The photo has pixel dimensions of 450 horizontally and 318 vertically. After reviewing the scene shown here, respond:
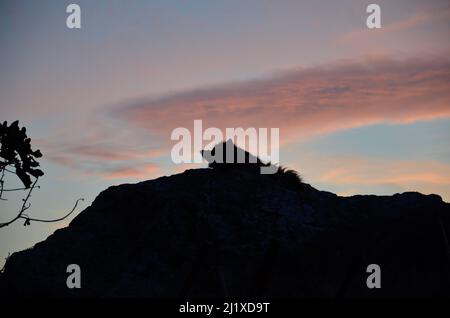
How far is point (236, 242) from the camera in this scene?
12.2 meters

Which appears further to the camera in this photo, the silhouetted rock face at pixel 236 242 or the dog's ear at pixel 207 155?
the dog's ear at pixel 207 155

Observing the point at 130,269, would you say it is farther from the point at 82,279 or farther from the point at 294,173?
the point at 294,173

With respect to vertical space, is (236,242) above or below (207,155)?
below

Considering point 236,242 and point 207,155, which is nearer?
point 236,242

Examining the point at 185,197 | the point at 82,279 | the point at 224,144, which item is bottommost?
the point at 82,279

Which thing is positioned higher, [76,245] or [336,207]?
[336,207]

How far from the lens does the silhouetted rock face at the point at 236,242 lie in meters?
11.8

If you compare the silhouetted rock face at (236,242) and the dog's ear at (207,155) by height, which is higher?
the dog's ear at (207,155)

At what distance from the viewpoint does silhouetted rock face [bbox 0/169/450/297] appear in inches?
464

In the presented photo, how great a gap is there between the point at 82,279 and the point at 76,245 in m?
1.13

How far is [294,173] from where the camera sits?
1491cm
